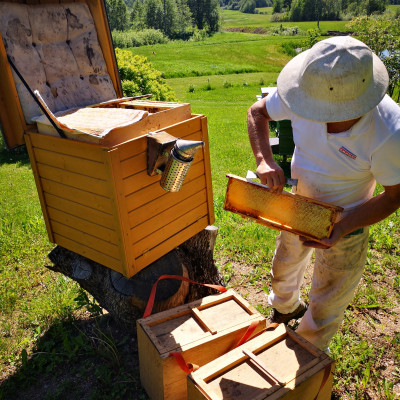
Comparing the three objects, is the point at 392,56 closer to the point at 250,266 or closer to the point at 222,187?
the point at 222,187

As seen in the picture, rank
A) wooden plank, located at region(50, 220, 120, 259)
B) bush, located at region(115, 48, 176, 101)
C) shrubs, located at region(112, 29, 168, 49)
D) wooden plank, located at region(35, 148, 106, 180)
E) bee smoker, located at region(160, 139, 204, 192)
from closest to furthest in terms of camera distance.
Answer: bee smoker, located at region(160, 139, 204, 192)
wooden plank, located at region(35, 148, 106, 180)
wooden plank, located at region(50, 220, 120, 259)
bush, located at region(115, 48, 176, 101)
shrubs, located at region(112, 29, 168, 49)

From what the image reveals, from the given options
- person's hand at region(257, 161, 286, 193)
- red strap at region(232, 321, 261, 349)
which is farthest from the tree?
red strap at region(232, 321, 261, 349)

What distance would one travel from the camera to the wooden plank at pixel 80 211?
2.37m

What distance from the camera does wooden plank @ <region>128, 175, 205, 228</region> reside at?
2.38 meters

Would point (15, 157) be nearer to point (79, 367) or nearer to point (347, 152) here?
point (79, 367)

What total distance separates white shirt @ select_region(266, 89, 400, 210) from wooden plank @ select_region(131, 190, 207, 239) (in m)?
0.81

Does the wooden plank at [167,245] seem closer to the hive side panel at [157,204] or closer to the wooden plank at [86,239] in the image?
the hive side panel at [157,204]

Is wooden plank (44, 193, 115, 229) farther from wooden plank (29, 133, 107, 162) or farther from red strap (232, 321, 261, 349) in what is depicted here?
red strap (232, 321, 261, 349)

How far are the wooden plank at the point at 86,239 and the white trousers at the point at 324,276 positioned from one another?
1.43m

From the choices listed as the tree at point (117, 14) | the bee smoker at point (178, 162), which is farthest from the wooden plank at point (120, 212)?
the tree at point (117, 14)

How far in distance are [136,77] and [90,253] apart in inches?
308

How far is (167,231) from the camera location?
270 cm

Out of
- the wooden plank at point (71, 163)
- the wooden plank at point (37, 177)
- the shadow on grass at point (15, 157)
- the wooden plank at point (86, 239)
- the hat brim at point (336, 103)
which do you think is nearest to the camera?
the hat brim at point (336, 103)

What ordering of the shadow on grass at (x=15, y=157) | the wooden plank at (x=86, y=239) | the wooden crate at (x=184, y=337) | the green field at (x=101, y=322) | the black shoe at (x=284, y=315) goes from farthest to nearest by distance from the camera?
the shadow on grass at (x=15, y=157) < the black shoe at (x=284, y=315) < the green field at (x=101, y=322) < the wooden plank at (x=86, y=239) < the wooden crate at (x=184, y=337)
